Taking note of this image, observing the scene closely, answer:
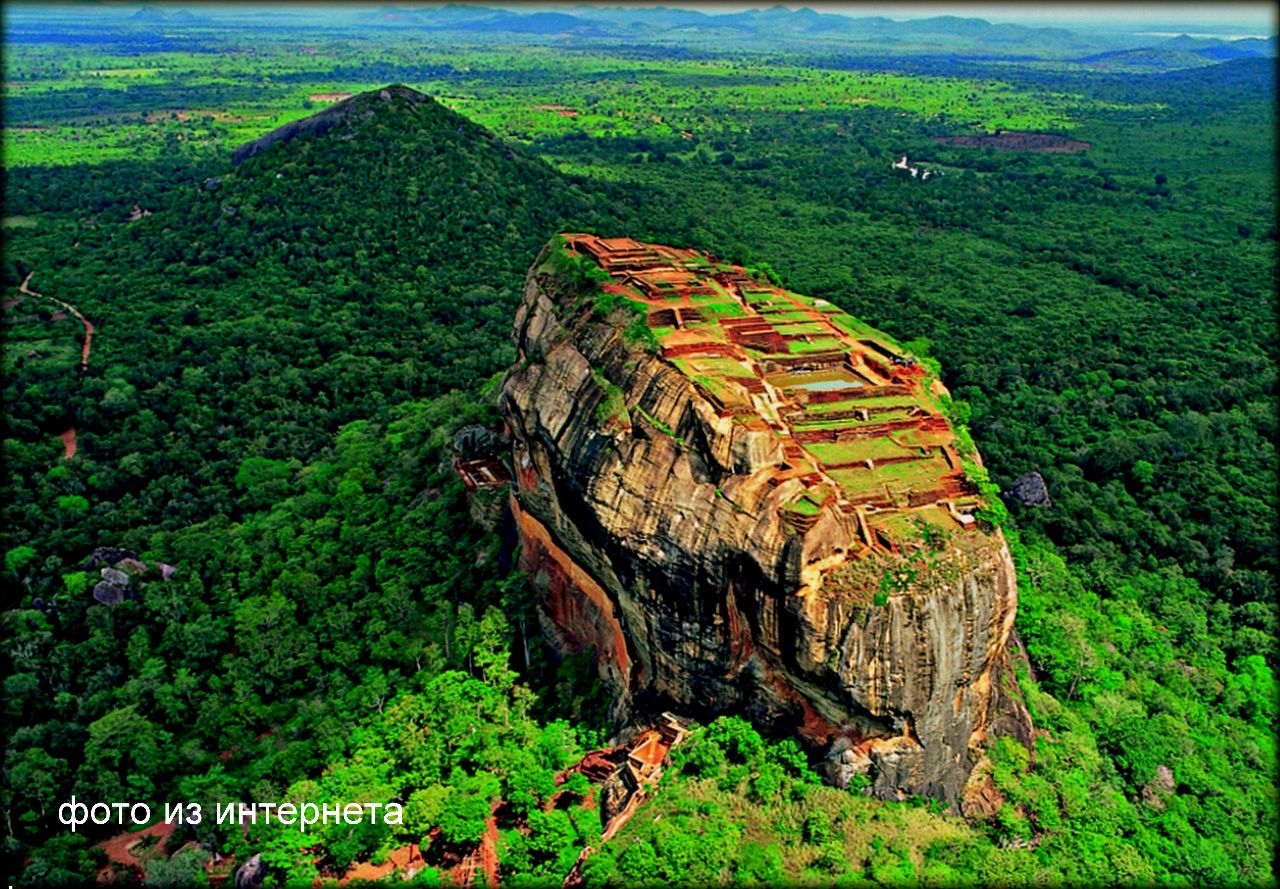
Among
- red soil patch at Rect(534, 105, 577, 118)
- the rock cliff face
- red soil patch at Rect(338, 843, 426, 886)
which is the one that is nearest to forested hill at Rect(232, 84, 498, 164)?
the rock cliff face

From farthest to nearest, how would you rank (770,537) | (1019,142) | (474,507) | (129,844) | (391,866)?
Answer: (1019,142), (474,507), (129,844), (391,866), (770,537)

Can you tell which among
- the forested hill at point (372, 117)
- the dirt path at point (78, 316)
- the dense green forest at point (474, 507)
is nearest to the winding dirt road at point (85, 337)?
the dirt path at point (78, 316)

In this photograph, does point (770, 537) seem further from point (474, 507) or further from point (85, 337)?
point (85, 337)

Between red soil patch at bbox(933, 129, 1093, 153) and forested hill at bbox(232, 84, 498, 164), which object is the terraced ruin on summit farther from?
red soil patch at bbox(933, 129, 1093, 153)

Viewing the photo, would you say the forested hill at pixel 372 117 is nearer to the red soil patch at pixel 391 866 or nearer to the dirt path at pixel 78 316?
the dirt path at pixel 78 316

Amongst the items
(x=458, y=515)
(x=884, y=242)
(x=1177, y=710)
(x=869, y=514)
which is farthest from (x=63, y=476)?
(x=884, y=242)

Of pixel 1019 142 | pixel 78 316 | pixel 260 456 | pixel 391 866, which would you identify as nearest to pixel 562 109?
pixel 1019 142
